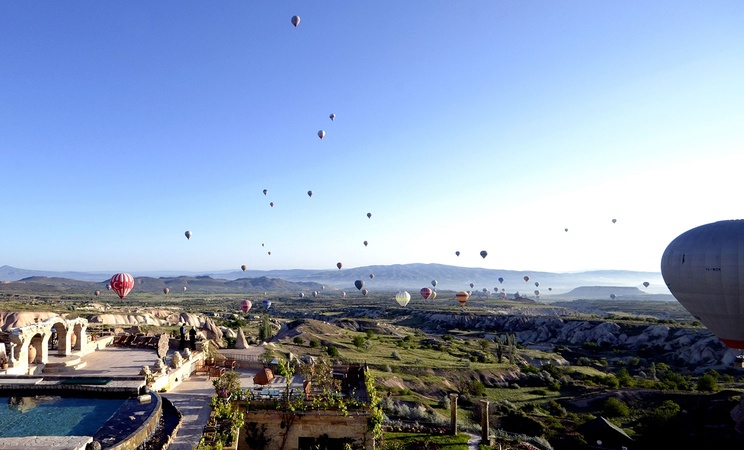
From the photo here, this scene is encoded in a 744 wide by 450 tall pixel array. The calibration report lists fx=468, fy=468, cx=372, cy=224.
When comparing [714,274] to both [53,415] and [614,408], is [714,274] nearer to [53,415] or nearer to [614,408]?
[614,408]

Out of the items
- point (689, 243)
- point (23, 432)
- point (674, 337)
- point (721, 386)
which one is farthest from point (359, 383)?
point (674, 337)

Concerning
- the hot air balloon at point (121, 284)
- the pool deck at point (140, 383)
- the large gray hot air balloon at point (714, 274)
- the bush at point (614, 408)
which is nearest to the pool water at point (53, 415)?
the pool deck at point (140, 383)

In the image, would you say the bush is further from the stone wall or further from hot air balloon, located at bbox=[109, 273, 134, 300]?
hot air balloon, located at bbox=[109, 273, 134, 300]

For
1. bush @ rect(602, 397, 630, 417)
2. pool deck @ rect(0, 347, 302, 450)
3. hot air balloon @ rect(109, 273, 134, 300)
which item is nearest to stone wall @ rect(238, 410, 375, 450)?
A: pool deck @ rect(0, 347, 302, 450)

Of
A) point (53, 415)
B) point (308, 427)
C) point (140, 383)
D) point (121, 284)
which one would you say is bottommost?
point (308, 427)

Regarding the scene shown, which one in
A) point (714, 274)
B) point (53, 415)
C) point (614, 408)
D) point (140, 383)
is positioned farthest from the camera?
point (614, 408)

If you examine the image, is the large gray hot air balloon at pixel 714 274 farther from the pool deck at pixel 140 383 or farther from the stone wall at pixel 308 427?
the pool deck at pixel 140 383

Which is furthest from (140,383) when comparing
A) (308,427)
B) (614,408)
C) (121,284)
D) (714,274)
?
(614,408)
